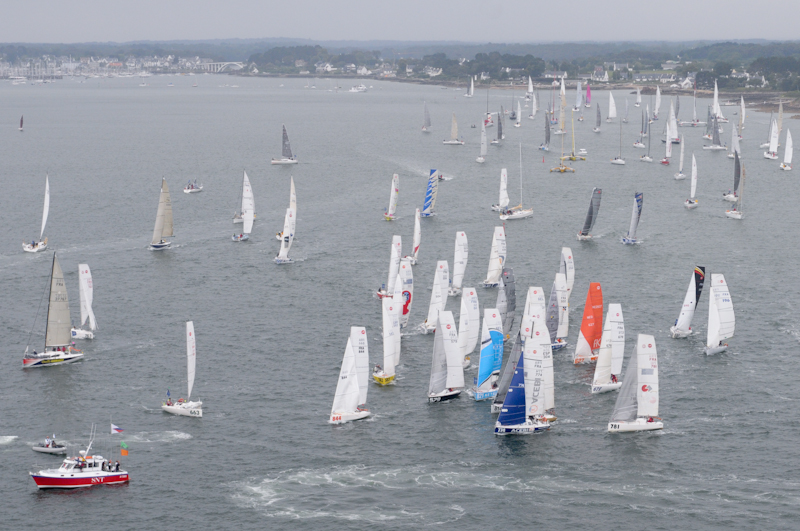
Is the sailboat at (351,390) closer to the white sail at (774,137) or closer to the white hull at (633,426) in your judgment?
the white hull at (633,426)

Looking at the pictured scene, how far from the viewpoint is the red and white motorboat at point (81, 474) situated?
155ft

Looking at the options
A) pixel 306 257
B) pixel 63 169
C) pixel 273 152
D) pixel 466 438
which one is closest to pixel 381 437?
pixel 466 438

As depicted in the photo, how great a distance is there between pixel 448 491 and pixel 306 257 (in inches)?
2007

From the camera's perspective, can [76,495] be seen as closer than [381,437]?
→ Yes

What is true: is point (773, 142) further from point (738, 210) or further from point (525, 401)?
point (525, 401)

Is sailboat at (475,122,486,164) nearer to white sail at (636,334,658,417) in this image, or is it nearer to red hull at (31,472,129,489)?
white sail at (636,334,658,417)

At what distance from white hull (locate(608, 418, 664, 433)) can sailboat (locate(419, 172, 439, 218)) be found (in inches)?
2476

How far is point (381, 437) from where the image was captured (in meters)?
52.6

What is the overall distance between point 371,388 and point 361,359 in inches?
182

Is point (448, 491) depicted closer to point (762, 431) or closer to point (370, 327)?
point (762, 431)

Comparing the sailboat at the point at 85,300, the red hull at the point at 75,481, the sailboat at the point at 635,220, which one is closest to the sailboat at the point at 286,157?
the sailboat at the point at 635,220

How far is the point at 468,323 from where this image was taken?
6431cm

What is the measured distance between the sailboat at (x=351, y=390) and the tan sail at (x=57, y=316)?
22939 mm

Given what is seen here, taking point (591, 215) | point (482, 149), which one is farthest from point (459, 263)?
point (482, 149)
